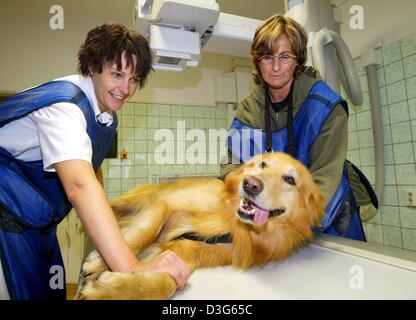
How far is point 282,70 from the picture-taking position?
33.6 inches

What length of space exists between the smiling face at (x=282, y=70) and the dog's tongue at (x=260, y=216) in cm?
36

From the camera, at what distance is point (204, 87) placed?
131cm

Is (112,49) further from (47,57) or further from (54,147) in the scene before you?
(47,57)

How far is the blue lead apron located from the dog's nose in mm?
403

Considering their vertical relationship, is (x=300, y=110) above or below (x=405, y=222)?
above

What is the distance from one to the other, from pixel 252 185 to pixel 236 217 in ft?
0.36

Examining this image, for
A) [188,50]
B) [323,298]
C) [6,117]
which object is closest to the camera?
[323,298]

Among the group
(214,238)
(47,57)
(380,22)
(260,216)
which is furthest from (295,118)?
(380,22)

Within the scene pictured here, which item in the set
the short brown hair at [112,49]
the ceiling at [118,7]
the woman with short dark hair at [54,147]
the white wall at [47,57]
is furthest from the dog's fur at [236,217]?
the ceiling at [118,7]

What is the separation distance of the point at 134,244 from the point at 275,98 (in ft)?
1.93

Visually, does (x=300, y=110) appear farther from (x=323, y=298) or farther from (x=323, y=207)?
(x=323, y=298)

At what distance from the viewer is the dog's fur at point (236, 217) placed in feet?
2.37

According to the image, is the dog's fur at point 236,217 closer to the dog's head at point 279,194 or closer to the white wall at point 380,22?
the dog's head at point 279,194

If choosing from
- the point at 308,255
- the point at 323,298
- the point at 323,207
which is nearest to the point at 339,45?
the point at 323,207
